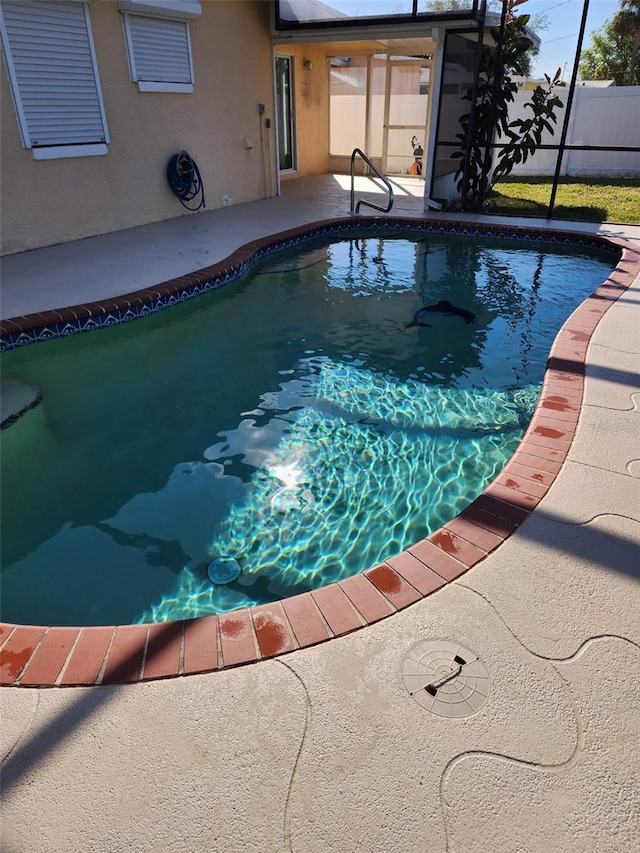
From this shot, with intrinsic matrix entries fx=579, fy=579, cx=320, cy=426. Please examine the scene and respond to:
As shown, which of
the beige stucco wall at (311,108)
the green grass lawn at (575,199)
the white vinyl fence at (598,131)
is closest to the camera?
the green grass lawn at (575,199)

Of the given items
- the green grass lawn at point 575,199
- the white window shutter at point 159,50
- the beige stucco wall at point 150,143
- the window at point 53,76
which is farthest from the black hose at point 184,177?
the green grass lawn at point 575,199

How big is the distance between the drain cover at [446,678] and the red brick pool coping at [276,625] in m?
0.22

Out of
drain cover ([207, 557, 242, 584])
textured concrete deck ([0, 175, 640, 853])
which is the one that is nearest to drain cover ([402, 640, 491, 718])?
textured concrete deck ([0, 175, 640, 853])

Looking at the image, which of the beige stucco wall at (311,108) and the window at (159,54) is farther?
the beige stucco wall at (311,108)

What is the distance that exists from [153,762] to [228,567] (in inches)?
50.4

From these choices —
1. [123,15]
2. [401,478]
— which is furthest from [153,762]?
[123,15]

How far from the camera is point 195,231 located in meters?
8.30

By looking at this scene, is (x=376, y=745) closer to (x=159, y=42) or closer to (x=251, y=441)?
(x=251, y=441)

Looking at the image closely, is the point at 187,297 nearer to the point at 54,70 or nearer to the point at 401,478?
the point at 54,70

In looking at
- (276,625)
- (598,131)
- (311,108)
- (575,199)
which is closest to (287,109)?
(311,108)

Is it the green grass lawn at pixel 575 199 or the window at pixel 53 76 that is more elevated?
the window at pixel 53 76

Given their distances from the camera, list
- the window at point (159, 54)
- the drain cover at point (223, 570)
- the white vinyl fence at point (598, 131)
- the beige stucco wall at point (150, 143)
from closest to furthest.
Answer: the drain cover at point (223, 570) → the beige stucco wall at point (150, 143) → the window at point (159, 54) → the white vinyl fence at point (598, 131)

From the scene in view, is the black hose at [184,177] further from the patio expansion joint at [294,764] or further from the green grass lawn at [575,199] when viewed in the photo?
the patio expansion joint at [294,764]

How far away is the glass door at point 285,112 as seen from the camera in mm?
12039
